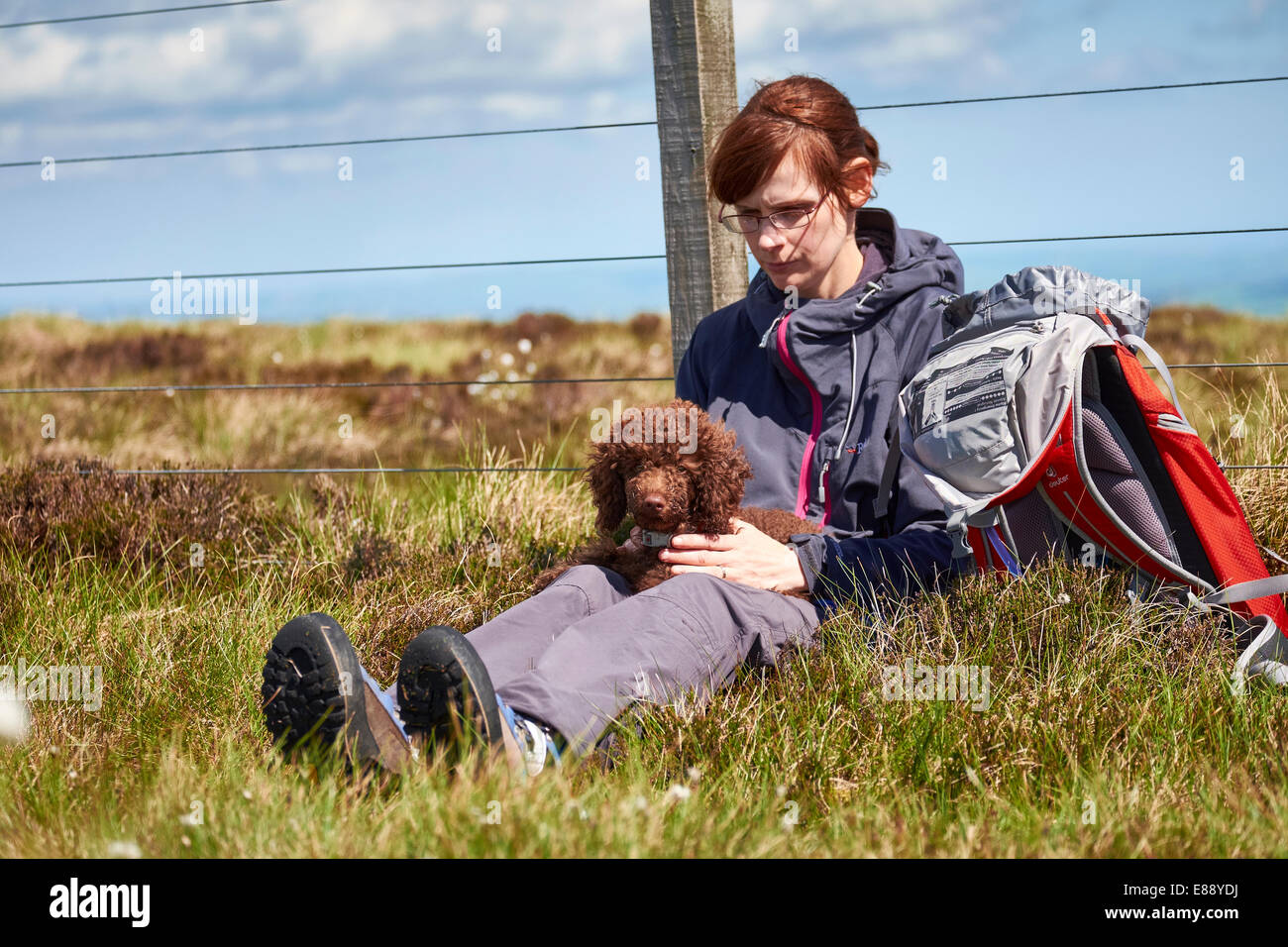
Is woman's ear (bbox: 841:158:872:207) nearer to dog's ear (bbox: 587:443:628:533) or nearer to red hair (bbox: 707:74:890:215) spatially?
red hair (bbox: 707:74:890:215)

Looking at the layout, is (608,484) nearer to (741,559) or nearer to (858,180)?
(741,559)

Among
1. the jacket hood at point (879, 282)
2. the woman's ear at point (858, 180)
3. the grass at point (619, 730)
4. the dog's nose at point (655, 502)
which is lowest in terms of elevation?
the grass at point (619, 730)

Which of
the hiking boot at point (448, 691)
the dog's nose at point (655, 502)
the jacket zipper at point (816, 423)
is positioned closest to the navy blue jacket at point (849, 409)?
the jacket zipper at point (816, 423)

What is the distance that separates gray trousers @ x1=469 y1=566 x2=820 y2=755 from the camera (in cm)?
210

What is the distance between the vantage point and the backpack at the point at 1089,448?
2.37m

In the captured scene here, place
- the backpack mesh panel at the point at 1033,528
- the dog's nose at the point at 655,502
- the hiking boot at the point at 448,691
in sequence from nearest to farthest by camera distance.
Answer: the hiking boot at the point at 448,691 < the dog's nose at the point at 655,502 < the backpack mesh panel at the point at 1033,528

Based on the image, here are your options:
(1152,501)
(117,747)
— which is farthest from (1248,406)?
(117,747)

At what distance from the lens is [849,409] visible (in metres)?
2.83

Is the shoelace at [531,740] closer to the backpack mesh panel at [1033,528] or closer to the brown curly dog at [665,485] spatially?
the brown curly dog at [665,485]

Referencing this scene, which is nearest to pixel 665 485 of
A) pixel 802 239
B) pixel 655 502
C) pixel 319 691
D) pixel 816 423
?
pixel 655 502
